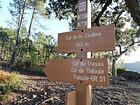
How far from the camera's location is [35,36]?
45.8m

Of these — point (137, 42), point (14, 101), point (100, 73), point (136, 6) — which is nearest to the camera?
point (100, 73)

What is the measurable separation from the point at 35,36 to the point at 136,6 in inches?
1491

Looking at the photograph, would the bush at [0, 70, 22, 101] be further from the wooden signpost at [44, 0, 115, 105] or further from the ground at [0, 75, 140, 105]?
the wooden signpost at [44, 0, 115, 105]

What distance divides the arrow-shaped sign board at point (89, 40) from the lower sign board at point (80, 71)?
0.18 m

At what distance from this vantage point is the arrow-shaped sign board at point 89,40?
4371 mm

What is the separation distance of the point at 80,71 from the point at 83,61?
0.48 ft

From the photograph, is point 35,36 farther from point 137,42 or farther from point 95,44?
point 95,44

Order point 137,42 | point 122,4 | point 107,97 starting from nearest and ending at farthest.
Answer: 1. point 107,97
2. point 122,4
3. point 137,42

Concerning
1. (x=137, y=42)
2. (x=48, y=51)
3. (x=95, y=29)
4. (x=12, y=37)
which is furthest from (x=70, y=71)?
(x=12, y=37)

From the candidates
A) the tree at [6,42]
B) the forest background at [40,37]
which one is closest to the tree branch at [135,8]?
the forest background at [40,37]

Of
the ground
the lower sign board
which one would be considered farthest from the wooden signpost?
the ground

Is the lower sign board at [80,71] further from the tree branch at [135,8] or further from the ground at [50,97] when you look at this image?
the ground at [50,97]

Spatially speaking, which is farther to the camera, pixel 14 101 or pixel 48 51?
pixel 48 51

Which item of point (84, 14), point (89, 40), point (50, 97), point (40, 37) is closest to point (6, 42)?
point (40, 37)
